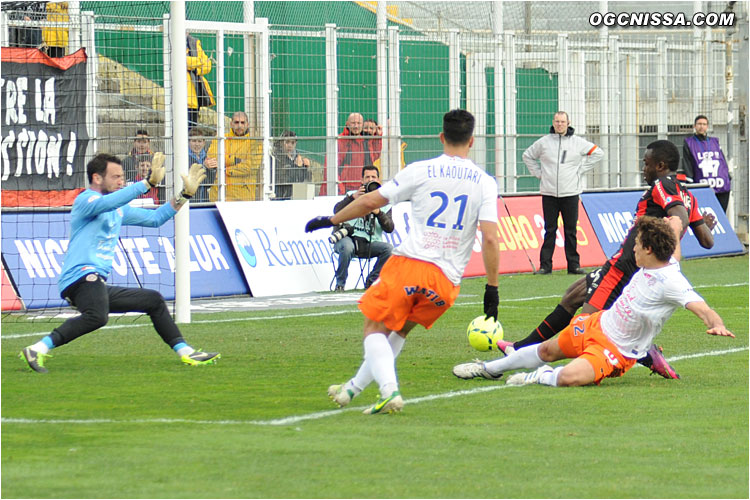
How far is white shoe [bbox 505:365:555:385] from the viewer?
9719 mm

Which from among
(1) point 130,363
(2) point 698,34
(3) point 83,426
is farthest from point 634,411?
(2) point 698,34

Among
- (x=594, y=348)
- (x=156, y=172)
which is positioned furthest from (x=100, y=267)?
(x=594, y=348)

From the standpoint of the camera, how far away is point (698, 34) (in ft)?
88.0

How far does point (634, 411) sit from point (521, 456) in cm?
177

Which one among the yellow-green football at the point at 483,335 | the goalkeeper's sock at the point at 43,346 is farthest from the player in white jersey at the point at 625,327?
the goalkeeper's sock at the point at 43,346

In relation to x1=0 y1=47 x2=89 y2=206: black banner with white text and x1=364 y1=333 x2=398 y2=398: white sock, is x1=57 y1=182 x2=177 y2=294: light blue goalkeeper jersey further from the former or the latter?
x1=0 y1=47 x2=89 y2=206: black banner with white text

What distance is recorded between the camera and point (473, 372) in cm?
1006

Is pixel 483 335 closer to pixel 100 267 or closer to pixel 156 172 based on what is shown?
pixel 156 172

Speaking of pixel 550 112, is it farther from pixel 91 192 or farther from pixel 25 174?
pixel 91 192

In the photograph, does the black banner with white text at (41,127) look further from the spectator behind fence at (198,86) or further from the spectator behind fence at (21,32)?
the spectator behind fence at (198,86)

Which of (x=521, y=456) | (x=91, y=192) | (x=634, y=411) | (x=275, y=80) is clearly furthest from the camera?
(x=275, y=80)

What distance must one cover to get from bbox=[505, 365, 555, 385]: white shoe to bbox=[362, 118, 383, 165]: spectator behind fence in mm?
11425

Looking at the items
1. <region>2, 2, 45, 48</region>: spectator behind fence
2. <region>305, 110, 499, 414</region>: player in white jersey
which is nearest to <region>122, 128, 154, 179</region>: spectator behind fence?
<region>2, 2, 45, 48</region>: spectator behind fence

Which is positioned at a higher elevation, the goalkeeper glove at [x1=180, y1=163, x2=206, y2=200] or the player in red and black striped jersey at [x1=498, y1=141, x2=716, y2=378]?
the goalkeeper glove at [x1=180, y1=163, x2=206, y2=200]
